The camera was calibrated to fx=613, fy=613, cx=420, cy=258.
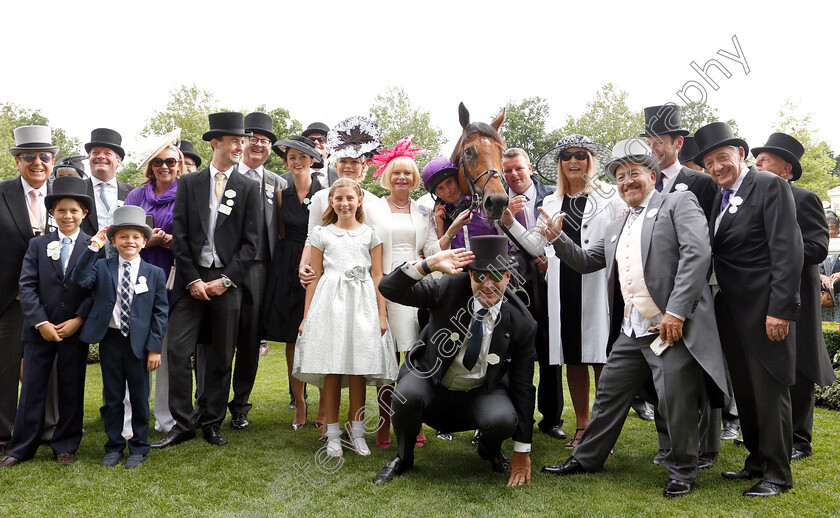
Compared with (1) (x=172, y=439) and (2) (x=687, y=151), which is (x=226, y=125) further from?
(2) (x=687, y=151)

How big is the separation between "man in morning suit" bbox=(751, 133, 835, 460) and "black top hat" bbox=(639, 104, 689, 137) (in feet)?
2.81

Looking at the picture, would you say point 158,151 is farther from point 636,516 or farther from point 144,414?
point 636,516

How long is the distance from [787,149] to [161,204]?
5.58 m

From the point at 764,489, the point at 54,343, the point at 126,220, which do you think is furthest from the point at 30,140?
the point at 764,489

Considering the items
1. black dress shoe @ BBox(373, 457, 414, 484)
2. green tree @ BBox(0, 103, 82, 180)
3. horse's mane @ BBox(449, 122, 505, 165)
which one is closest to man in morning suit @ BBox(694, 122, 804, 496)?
horse's mane @ BBox(449, 122, 505, 165)

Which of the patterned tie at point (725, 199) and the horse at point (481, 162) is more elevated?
the horse at point (481, 162)

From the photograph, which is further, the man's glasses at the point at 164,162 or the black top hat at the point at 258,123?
the black top hat at the point at 258,123

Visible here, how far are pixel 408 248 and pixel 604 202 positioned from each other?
5.53 ft

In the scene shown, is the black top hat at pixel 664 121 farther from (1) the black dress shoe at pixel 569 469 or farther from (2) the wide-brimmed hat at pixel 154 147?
(2) the wide-brimmed hat at pixel 154 147

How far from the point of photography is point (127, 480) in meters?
4.18

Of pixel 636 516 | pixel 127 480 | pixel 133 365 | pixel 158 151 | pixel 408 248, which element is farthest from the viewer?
pixel 158 151

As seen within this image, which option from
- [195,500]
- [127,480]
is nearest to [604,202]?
[195,500]

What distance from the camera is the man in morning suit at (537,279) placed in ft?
17.1

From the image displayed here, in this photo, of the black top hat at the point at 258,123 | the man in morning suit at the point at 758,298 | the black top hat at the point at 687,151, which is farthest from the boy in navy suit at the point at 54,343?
the black top hat at the point at 687,151
